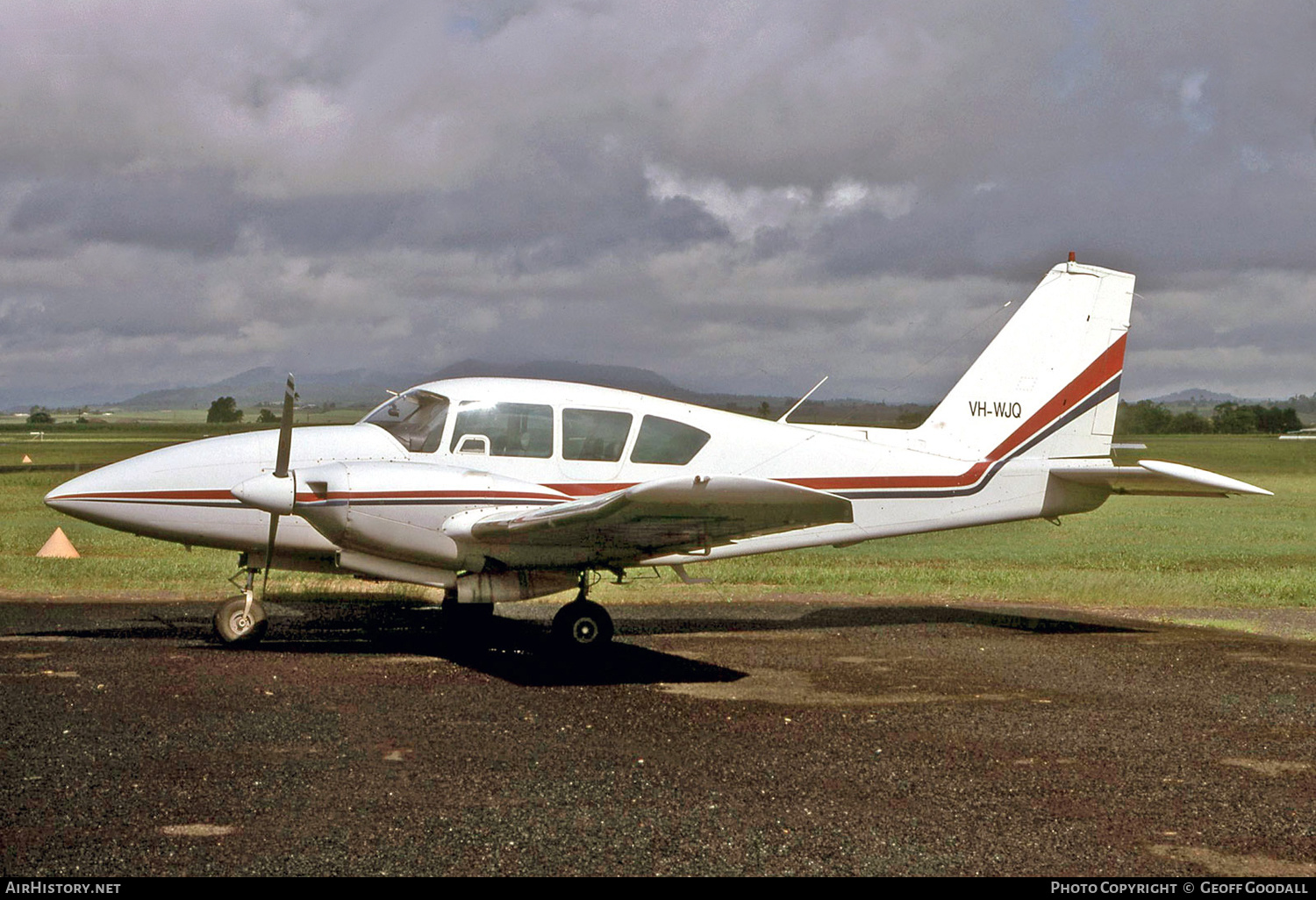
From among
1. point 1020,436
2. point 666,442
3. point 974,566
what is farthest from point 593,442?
point 974,566

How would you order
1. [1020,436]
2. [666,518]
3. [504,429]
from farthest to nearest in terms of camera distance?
[1020,436] → [504,429] → [666,518]

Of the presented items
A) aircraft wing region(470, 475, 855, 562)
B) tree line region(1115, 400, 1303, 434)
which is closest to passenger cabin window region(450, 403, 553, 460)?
aircraft wing region(470, 475, 855, 562)

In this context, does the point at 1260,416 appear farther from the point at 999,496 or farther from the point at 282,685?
the point at 282,685

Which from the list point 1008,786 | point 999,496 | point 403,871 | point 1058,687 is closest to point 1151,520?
point 999,496

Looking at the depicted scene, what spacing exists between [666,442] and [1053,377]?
4583 mm

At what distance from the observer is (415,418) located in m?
10.6

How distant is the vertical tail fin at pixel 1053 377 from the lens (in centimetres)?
1232

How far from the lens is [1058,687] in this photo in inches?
355

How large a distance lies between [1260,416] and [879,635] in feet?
254

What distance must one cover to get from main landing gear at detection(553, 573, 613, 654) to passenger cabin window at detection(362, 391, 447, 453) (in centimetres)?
197

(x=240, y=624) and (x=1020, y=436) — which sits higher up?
(x=1020, y=436)

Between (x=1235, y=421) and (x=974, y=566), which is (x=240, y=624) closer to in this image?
(x=974, y=566)

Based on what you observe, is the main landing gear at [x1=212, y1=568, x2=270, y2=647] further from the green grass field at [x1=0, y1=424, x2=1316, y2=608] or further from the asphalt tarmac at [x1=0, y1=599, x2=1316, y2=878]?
the green grass field at [x1=0, y1=424, x2=1316, y2=608]

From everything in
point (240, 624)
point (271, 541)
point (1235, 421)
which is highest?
point (1235, 421)
